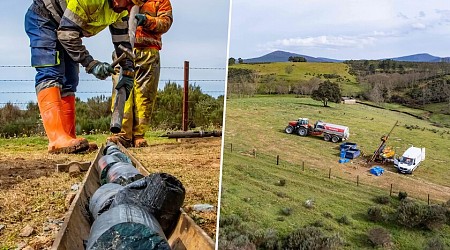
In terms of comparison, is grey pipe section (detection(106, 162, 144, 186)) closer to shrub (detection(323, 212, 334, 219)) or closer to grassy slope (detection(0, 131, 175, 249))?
grassy slope (detection(0, 131, 175, 249))

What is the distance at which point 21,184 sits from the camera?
324 centimetres

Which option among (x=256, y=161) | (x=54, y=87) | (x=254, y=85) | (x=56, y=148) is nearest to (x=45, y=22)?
(x=54, y=87)

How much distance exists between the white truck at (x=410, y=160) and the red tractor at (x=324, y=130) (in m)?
0.38

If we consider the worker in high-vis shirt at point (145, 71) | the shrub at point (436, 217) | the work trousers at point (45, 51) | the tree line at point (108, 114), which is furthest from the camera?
the tree line at point (108, 114)

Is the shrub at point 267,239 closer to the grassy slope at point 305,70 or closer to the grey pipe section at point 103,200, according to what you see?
the grassy slope at point 305,70

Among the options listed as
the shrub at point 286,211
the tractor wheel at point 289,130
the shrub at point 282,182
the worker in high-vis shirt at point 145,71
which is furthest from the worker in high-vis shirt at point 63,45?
the shrub at point 286,211

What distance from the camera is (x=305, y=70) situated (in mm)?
3182

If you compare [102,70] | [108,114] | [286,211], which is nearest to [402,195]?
[286,211]

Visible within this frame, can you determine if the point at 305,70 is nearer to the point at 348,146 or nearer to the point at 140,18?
the point at 348,146

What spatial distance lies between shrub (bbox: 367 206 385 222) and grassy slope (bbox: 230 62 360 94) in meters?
0.69

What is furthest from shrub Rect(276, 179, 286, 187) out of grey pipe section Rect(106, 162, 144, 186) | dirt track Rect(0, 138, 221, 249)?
grey pipe section Rect(106, 162, 144, 186)

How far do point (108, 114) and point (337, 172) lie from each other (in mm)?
2584

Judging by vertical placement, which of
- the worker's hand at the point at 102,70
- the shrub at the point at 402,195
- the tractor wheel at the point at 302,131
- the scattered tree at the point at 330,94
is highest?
the worker's hand at the point at 102,70

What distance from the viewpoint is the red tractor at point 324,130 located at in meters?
3.06
